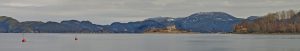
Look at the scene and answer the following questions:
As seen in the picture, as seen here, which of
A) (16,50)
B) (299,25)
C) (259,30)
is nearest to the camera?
(16,50)

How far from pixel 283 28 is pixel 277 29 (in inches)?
104

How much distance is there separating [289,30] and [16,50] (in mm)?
151174

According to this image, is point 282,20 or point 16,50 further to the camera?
point 282,20

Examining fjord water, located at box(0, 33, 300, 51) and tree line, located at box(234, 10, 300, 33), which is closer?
fjord water, located at box(0, 33, 300, 51)

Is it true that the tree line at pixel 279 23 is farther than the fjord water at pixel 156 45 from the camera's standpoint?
Yes

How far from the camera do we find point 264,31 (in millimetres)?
191125

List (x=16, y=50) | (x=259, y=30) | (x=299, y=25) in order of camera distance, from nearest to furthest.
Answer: (x=16, y=50)
(x=299, y=25)
(x=259, y=30)

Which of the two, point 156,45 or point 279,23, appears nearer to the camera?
point 156,45

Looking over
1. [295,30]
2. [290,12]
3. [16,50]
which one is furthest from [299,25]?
[16,50]

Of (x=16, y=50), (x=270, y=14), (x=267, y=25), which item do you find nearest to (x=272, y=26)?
(x=267, y=25)

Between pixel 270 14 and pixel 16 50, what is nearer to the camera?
pixel 16 50

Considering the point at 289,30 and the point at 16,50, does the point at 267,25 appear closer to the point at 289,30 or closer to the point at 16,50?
the point at 289,30

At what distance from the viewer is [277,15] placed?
638 ft

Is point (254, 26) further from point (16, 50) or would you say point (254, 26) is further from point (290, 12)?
point (16, 50)
